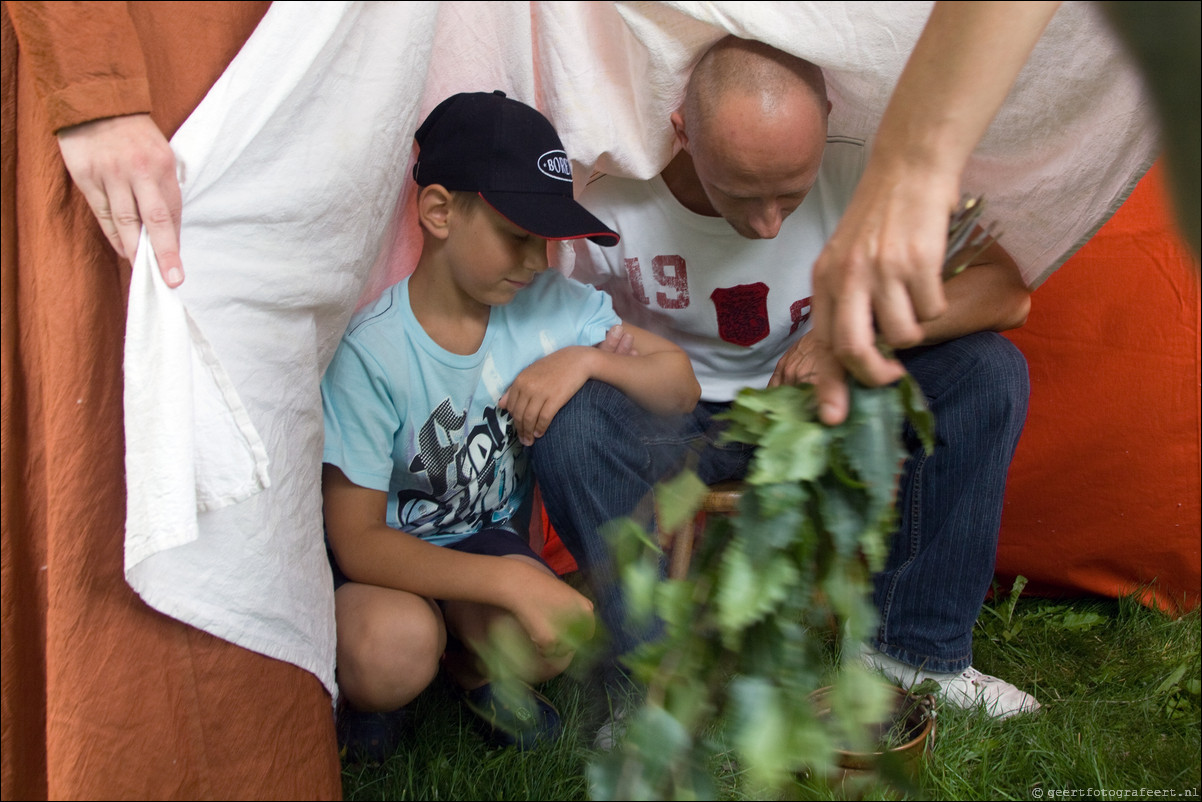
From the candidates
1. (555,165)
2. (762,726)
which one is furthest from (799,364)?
(762,726)

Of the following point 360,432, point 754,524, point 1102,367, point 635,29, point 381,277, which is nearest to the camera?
point 754,524

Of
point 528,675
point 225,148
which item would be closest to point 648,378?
point 528,675

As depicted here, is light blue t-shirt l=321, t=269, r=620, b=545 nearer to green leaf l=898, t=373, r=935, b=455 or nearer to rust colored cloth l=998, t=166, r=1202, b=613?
green leaf l=898, t=373, r=935, b=455

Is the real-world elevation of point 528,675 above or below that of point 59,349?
below

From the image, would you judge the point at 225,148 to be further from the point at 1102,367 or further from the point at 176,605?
the point at 1102,367

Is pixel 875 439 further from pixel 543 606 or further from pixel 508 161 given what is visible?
pixel 508 161

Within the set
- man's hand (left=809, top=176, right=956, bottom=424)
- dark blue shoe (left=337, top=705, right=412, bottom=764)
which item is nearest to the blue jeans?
dark blue shoe (left=337, top=705, right=412, bottom=764)

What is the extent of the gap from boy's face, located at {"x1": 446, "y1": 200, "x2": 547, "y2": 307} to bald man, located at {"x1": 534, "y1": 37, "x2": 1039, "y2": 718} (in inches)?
7.9

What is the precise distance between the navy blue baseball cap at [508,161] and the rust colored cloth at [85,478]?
364 millimetres

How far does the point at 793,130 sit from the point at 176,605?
3.10ft

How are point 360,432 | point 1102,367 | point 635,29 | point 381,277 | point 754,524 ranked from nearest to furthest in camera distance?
point 754,524
point 635,29
point 360,432
point 381,277
point 1102,367

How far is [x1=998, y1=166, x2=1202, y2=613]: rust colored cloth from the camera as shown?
1698mm

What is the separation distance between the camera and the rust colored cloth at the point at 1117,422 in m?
1.70

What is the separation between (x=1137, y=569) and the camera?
1769 millimetres
